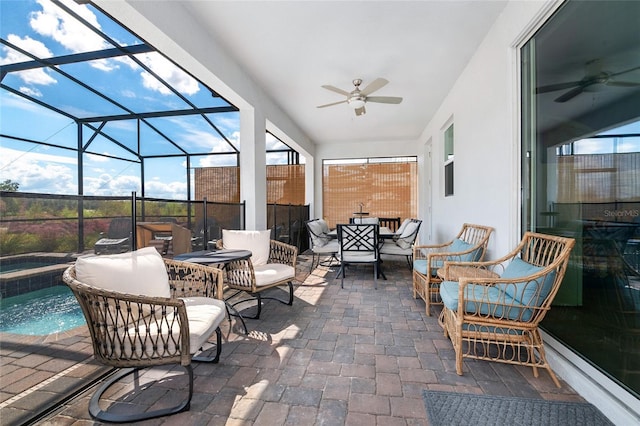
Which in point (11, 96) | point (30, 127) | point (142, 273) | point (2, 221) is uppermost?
point (11, 96)

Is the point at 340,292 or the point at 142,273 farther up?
the point at 142,273

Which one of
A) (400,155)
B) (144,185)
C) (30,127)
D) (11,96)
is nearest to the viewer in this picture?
(11,96)

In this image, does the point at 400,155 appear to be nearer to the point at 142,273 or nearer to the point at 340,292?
the point at 340,292

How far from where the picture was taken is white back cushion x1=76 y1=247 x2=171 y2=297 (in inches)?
59.1

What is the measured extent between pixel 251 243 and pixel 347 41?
2.51m

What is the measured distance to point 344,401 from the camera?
5.03ft

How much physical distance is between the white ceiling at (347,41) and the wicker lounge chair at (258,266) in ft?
7.07

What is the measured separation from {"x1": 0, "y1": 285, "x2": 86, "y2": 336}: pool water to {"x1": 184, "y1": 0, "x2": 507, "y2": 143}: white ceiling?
2539 millimetres

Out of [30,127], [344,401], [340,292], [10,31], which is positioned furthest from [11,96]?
[344,401]

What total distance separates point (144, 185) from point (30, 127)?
6.69ft

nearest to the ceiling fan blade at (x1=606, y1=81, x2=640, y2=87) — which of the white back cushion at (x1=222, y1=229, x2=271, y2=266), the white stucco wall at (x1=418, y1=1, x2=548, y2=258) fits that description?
the white stucco wall at (x1=418, y1=1, x2=548, y2=258)

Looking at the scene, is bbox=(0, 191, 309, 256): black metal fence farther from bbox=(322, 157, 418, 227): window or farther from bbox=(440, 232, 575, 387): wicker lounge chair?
bbox=(322, 157, 418, 227): window

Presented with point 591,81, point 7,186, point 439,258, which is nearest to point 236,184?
point 7,186

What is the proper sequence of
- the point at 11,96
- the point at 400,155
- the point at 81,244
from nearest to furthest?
the point at 81,244
the point at 11,96
the point at 400,155
